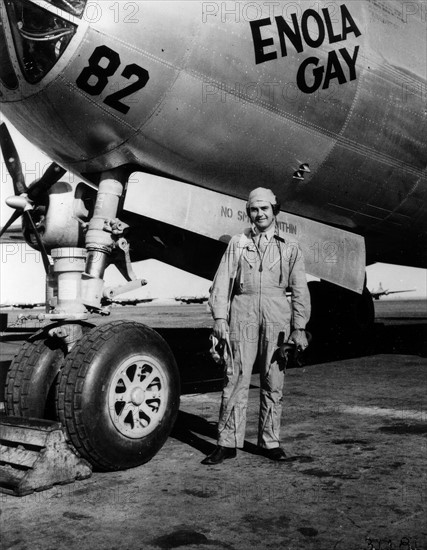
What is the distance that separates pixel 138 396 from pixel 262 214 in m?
1.51

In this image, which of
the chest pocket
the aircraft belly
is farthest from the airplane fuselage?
the chest pocket

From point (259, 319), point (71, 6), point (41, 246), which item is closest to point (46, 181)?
point (41, 246)

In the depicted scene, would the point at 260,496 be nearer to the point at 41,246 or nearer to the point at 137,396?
the point at 137,396

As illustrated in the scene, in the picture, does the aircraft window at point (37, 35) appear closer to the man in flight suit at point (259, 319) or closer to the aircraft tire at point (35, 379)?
the man in flight suit at point (259, 319)

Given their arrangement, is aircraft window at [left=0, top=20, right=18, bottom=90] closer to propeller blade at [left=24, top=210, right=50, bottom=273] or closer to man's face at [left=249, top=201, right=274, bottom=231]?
propeller blade at [left=24, top=210, right=50, bottom=273]

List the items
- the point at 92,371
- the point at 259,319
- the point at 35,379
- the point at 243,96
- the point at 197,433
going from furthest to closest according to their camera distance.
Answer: the point at 197,433 → the point at 243,96 → the point at 35,379 → the point at 259,319 → the point at 92,371

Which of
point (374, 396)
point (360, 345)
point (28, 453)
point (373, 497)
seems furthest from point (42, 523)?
point (360, 345)

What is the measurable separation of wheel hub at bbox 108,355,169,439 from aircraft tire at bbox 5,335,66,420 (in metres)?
0.65

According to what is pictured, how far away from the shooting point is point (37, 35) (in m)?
4.01

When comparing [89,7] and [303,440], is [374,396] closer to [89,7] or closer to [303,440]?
A: [303,440]

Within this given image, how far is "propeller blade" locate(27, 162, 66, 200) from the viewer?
5520 millimetres

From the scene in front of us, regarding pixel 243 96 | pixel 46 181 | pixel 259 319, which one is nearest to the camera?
pixel 259 319

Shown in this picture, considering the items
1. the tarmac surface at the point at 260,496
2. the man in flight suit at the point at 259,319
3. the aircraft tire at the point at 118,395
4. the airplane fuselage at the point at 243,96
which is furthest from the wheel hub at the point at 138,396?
the airplane fuselage at the point at 243,96

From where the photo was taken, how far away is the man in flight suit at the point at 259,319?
3.96 meters
